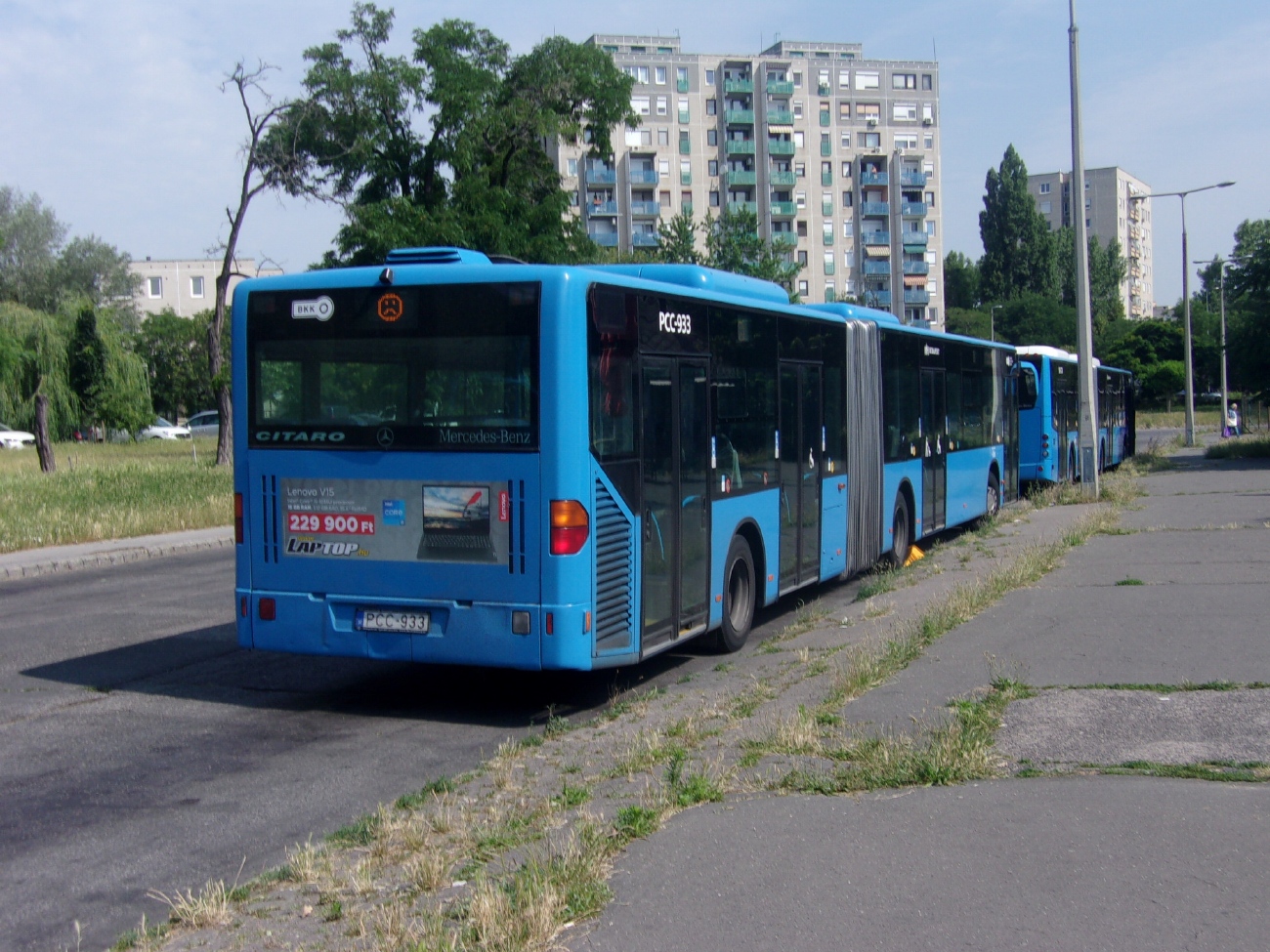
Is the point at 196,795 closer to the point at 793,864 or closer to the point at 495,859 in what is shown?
the point at 495,859

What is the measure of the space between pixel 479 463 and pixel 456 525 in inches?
17.4

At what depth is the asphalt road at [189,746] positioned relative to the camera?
5453 millimetres

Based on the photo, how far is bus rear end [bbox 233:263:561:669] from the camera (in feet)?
26.2

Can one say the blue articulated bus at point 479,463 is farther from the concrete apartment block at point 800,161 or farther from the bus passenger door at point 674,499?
the concrete apartment block at point 800,161

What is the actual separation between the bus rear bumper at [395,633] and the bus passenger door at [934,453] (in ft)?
32.2

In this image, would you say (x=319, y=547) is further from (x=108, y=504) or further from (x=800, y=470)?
(x=108, y=504)

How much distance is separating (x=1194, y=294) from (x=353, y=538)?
519 feet

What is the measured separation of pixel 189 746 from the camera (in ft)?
25.1

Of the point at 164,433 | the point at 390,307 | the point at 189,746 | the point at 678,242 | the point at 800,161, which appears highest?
the point at 800,161

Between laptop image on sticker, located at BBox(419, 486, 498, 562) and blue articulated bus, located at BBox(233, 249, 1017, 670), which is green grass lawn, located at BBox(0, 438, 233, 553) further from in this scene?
laptop image on sticker, located at BBox(419, 486, 498, 562)

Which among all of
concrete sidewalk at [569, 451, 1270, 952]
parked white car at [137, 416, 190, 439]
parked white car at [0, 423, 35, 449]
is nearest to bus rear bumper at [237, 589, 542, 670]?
concrete sidewalk at [569, 451, 1270, 952]

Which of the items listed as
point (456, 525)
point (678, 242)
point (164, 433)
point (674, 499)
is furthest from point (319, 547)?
point (164, 433)

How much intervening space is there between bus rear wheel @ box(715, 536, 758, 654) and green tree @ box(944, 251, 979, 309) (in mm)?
130920

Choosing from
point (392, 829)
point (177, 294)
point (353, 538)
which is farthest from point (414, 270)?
point (177, 294)
